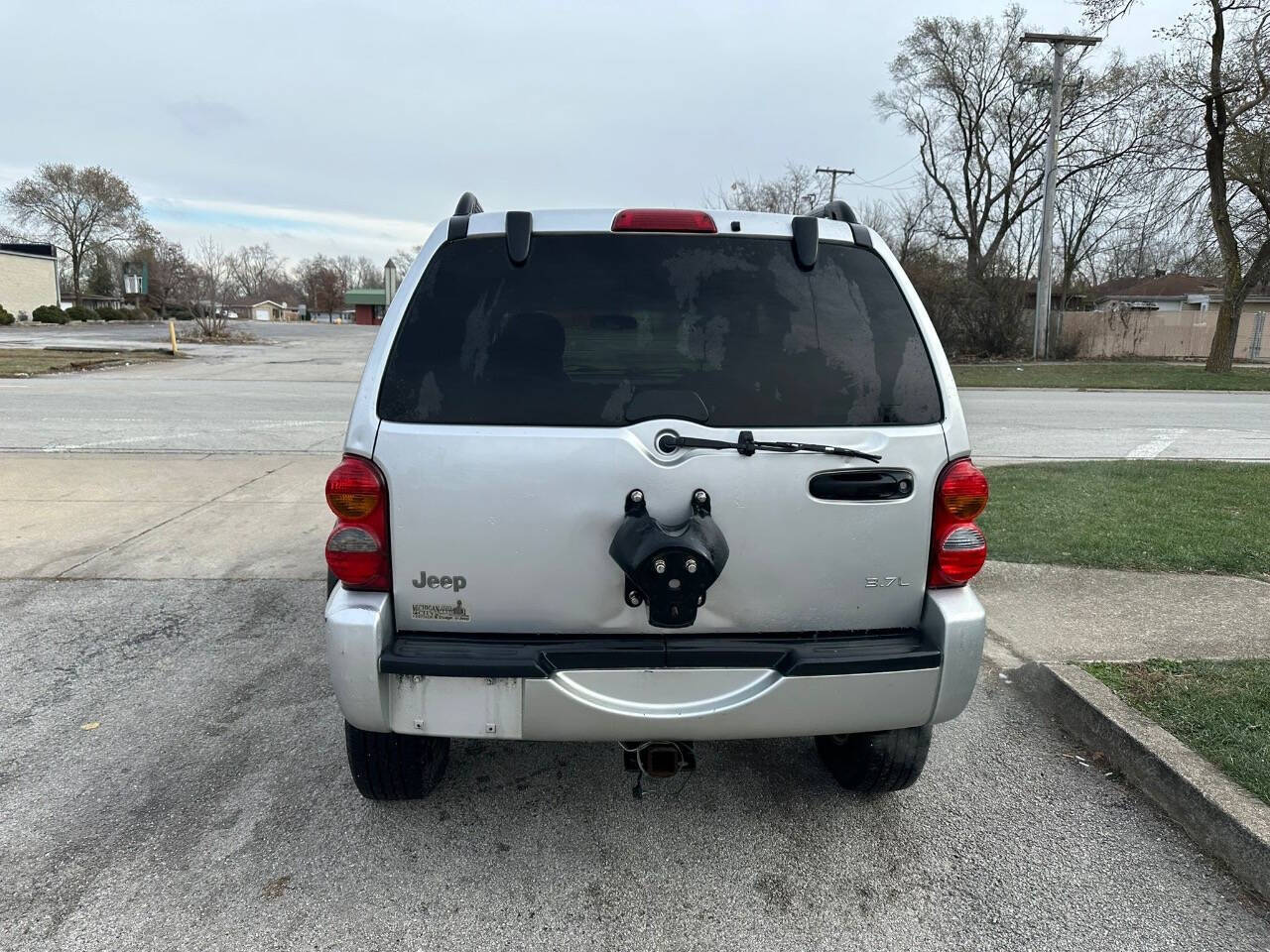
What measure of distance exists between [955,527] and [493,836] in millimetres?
1780

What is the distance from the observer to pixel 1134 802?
3.09 meters

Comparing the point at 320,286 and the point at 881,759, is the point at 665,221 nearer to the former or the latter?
the point at 881,759

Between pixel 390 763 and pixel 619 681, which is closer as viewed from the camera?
pixel 619 681

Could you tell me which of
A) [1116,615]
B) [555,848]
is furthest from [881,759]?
[1116,615]

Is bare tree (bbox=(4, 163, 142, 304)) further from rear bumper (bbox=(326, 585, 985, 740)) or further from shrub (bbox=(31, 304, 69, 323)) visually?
rear bumper (bbox=(326, 585, 985, 740))

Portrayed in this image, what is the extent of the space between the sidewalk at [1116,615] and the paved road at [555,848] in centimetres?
74

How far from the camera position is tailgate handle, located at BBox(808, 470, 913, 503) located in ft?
7.89

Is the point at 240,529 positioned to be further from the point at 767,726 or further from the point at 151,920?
the point at 767,726

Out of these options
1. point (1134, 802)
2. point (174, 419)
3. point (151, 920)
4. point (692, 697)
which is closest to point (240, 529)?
point (151, 920)

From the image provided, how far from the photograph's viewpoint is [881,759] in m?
2.91

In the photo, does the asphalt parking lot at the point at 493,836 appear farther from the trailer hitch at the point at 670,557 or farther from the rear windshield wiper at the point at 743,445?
the rear windshield wiper at the point at 743,445

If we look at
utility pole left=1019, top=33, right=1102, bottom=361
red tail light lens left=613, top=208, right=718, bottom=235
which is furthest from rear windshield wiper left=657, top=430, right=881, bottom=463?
utility pole left=1019, top=33, right=1102, bottom=361

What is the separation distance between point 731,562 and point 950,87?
4378cm

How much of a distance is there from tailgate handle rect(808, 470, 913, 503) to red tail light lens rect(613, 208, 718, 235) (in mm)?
840
